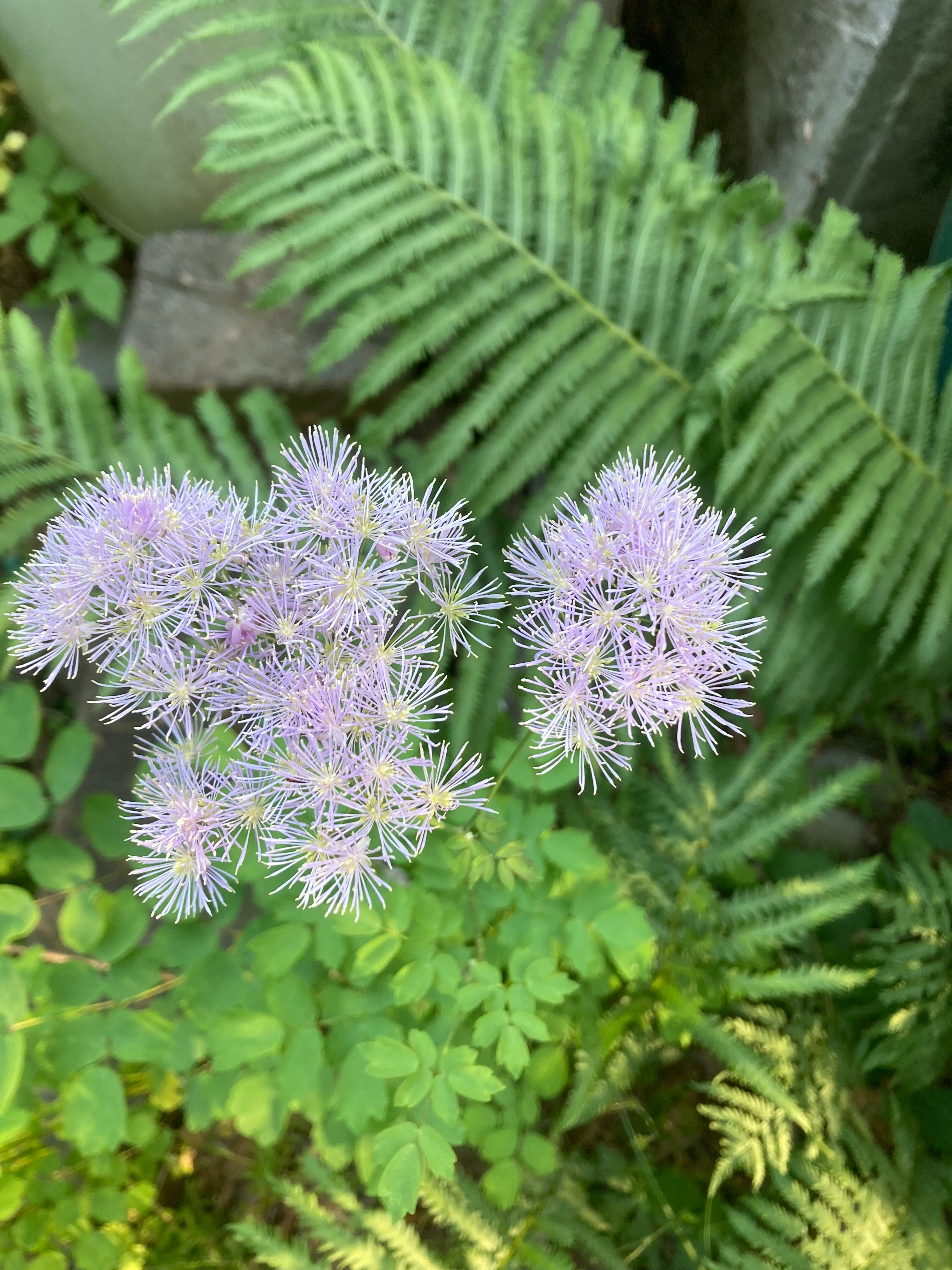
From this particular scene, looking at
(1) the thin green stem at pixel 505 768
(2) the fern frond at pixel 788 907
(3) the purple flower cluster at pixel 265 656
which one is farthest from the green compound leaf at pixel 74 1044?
(2) the fern frond at pixel 788 907

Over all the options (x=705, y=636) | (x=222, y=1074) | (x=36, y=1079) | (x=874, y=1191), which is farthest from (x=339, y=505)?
(x=874, y=1191)

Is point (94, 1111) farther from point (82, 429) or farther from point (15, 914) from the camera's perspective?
point (82, 429)

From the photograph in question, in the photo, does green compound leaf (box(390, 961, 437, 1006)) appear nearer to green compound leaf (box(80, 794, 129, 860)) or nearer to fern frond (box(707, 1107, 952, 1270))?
green compound leaf (box(80, 794, 129, 860))

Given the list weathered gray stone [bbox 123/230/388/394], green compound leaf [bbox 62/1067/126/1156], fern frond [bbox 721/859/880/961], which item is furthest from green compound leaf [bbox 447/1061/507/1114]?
weathered gray stone [bbox 123/230/388/394]

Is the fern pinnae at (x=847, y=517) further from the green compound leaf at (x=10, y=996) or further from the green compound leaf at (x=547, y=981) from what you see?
the green compound leaf at (x=10, y=996)

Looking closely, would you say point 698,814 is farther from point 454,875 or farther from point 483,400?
point 483,400
